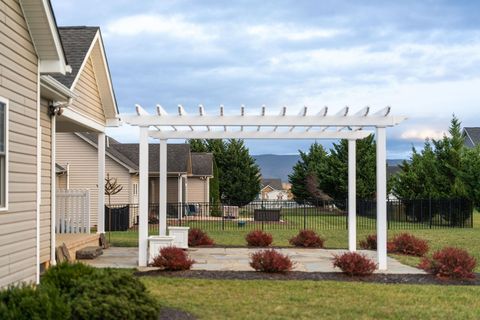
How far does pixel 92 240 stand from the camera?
48.9 ft

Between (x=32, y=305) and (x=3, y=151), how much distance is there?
307 cm

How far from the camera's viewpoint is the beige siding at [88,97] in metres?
13.8

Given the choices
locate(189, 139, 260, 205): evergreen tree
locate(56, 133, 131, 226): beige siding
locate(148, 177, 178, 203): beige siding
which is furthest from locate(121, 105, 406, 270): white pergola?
locate(189, 139, 260, 205): evergreen tree

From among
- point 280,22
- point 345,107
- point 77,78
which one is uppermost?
point 280,22

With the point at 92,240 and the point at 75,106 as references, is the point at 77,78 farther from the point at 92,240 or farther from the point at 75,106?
the point at 92,240

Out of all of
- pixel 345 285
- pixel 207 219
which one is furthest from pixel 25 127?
pixel 207 219

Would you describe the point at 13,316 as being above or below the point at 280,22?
below

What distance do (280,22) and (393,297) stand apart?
240 inches

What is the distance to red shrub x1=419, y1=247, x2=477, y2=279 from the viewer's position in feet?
35.9

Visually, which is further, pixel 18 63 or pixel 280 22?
pixel 280 22

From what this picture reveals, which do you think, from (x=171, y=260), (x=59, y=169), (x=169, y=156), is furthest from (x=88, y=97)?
(x=169, y=156)

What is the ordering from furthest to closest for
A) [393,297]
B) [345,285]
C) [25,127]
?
1. [345,285]
2. [393,297]
3. [25,127]

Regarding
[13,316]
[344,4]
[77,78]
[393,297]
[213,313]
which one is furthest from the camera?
[77,78]

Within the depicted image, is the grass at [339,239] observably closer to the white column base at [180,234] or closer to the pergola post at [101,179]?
the pergola post at [101,179]
